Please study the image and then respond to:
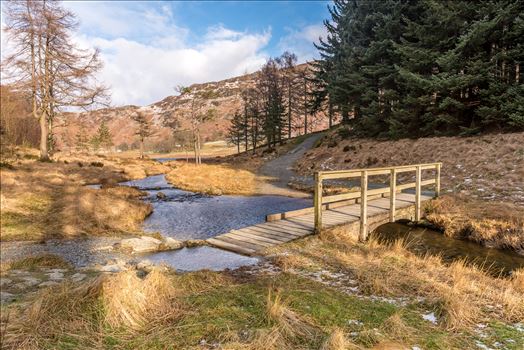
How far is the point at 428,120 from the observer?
21.7 m

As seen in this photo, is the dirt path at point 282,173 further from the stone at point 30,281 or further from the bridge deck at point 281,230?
the stone at point 30,281

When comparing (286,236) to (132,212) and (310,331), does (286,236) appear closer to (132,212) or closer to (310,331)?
(310,331)

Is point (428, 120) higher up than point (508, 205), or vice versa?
point (428, 120)

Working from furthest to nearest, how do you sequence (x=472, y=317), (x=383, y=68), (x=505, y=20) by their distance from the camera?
(x=383, y=68) < (x=505, y=20) < (x=472, y=317)

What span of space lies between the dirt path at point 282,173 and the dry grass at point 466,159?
2.99 meters

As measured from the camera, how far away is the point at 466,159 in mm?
16438

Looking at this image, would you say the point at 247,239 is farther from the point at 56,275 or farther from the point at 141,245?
the point at 56,275

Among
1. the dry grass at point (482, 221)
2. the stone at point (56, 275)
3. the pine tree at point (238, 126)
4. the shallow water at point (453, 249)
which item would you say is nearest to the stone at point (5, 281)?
the stone at point (56, 275)

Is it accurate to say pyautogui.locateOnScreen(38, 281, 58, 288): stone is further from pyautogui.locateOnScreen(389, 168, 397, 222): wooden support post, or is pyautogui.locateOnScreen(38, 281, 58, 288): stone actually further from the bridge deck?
pyautogui.locateOnScreen(389, 168, 397, 222): wooden support post

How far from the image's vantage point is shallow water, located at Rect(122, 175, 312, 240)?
11.4 metres

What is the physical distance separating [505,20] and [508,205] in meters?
12.8

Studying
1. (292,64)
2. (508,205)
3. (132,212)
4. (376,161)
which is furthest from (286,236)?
(292,64)

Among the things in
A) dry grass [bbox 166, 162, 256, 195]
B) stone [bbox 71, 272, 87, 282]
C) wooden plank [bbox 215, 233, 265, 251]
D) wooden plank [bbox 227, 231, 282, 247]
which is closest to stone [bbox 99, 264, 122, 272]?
stone [bbox 71, 272, 87, 282]

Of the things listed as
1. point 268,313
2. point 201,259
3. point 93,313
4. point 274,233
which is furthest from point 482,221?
point 93,313
